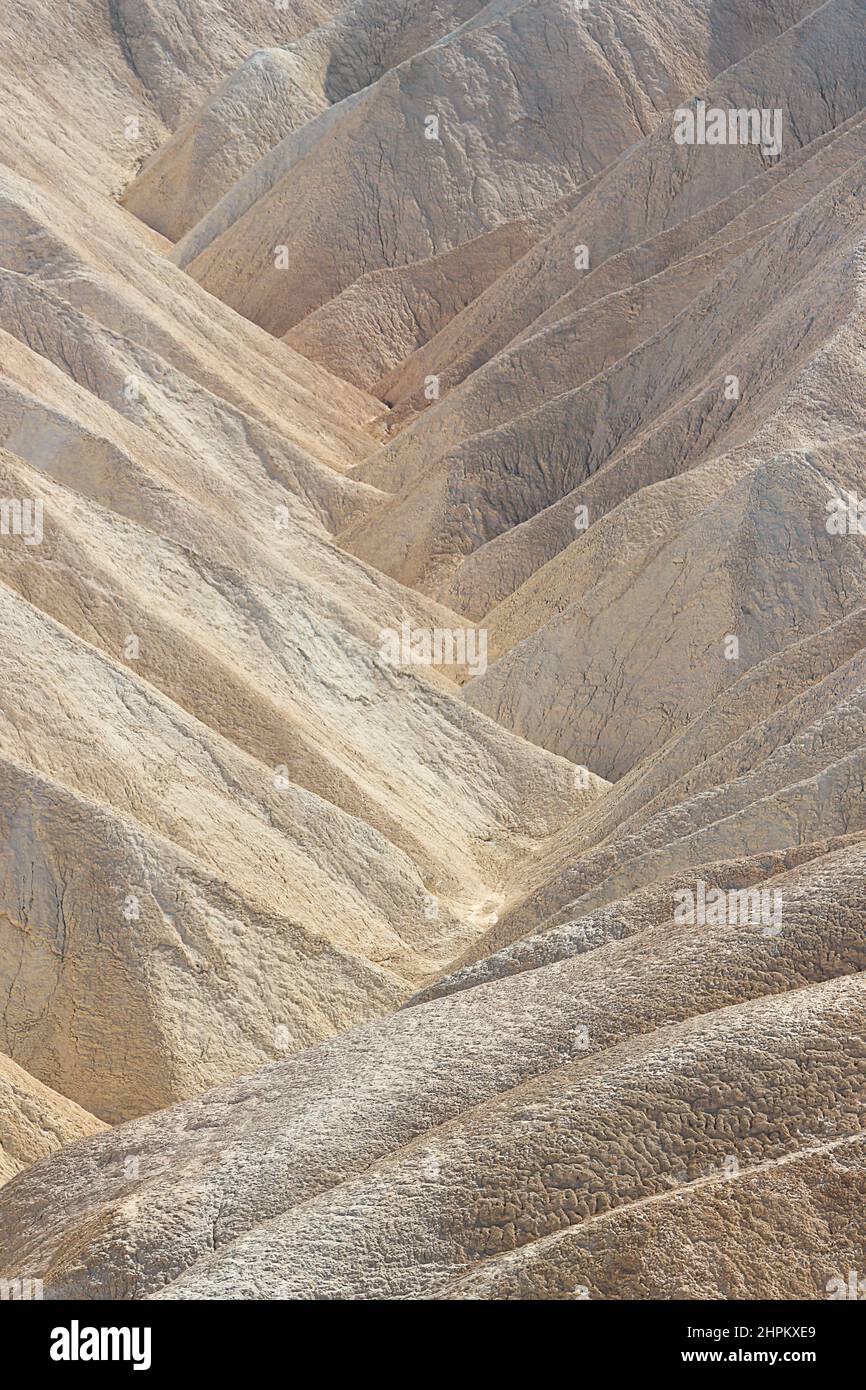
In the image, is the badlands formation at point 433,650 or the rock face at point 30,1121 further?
the rock face at point 30,1121

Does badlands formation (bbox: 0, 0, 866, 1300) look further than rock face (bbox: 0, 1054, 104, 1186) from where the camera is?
No

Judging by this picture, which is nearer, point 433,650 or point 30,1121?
point 30,1121

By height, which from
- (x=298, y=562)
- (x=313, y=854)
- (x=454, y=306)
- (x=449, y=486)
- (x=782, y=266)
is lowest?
(x=313, y=854)

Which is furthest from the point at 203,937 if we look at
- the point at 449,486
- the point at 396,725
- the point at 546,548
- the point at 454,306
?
the point at 454,306

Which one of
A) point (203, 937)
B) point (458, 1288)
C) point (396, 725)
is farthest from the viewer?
point (396, 725)

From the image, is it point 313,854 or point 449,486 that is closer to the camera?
point 313,854

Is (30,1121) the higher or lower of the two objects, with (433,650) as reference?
Result: lower
